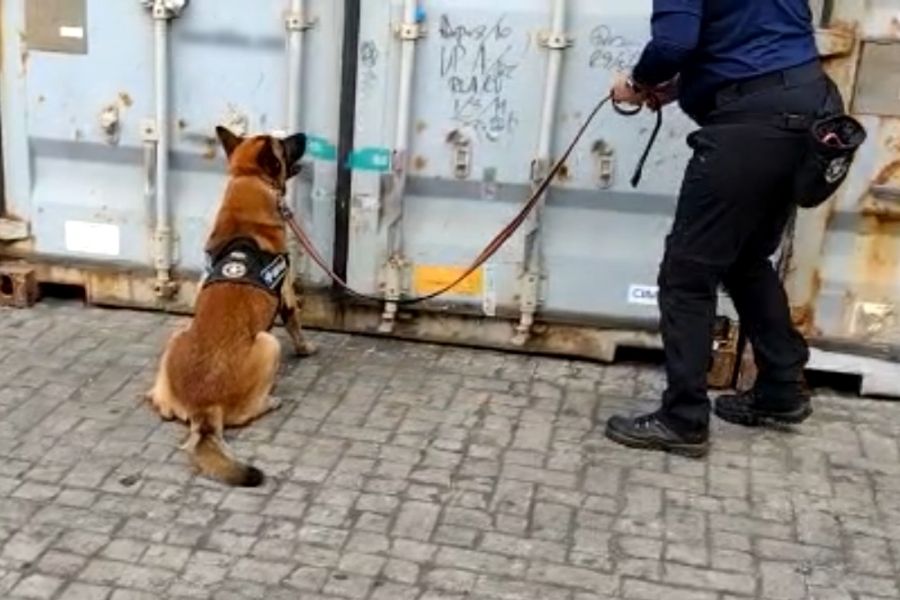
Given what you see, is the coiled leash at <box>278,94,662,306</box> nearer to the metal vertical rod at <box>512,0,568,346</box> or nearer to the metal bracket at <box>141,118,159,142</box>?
the metal vertical rod at <box>512,0,568,346</box>

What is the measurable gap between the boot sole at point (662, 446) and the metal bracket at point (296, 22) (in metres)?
2.07

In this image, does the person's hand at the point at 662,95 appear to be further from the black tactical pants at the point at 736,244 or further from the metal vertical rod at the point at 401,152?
the metal vertical rod at the point at 401,152

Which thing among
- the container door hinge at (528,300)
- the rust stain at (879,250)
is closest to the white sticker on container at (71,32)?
the container door hinge at (528,300)

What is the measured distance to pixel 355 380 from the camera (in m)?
5.04

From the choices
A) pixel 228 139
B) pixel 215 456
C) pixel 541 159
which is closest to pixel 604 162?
pixel 541 159

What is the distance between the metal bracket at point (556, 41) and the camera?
488cm

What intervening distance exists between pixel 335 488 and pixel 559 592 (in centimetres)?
91

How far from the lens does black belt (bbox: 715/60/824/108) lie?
4.14 metres

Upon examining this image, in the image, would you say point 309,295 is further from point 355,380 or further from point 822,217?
point 822,217

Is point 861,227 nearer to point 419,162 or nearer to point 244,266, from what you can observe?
point 419,162

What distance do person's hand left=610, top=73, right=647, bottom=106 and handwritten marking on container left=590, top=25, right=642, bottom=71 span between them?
1.64ft

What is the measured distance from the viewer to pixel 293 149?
4871 mm

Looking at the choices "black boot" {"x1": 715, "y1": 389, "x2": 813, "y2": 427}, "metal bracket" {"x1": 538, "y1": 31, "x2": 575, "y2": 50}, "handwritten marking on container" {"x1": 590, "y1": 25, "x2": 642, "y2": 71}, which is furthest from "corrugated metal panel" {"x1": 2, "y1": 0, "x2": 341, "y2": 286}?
"black boot" {"x1": 715, "y1": 389, "x2": 813, "y2": 427}

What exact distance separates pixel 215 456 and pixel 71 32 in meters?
2.17
